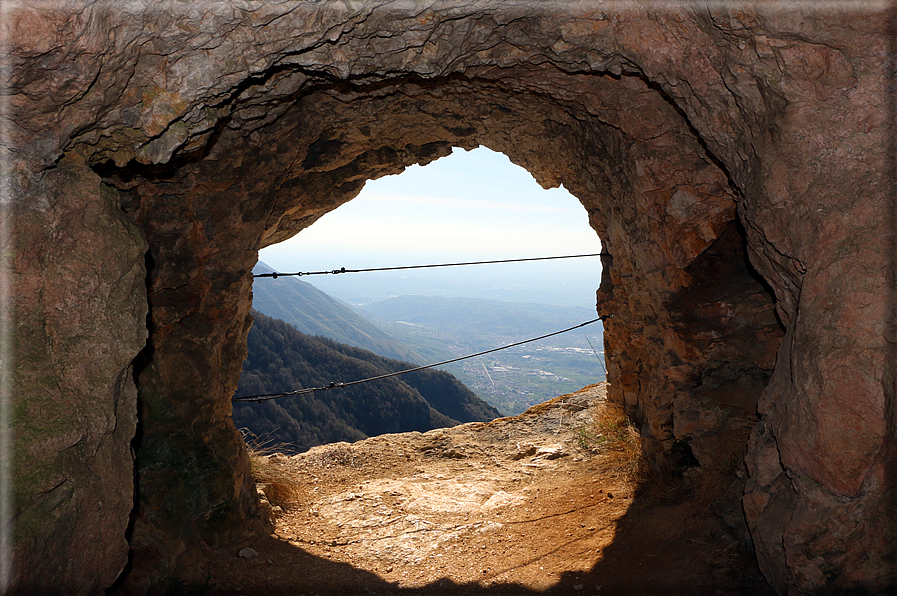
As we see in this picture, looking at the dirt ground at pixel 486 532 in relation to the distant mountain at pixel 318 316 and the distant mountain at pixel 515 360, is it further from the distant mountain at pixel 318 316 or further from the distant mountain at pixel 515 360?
the distant mountain at pixel 318 316

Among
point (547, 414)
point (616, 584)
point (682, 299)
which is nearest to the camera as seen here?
point (616, 584)

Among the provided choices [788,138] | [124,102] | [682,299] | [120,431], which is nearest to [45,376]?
[120,431]

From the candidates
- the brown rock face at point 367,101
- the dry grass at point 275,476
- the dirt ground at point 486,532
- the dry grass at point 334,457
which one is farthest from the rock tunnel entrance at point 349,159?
the dry grass at point 334,457

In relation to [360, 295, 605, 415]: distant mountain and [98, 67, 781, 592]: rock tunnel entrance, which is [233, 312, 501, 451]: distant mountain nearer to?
[98, 67, 781, 592]: rock tunnel entrance

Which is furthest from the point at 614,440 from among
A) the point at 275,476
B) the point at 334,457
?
the point at 275,476

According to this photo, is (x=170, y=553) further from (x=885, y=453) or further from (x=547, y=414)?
(x=547, y=414)

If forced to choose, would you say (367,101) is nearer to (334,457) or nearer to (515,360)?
(334,457)

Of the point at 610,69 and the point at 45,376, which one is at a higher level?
the point at 610,69
